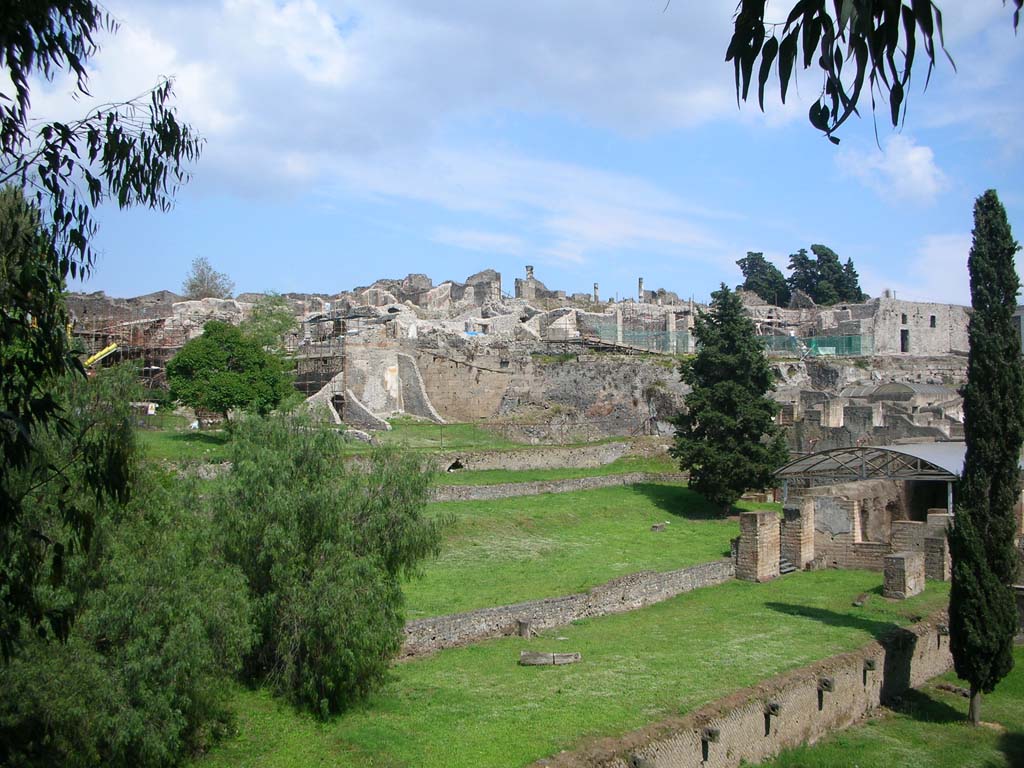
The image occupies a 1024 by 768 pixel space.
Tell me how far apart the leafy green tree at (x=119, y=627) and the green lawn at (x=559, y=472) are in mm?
13216

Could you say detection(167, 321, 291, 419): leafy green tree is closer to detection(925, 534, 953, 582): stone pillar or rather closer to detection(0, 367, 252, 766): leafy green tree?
detection(0, 367, 252, 766): leafy green tree

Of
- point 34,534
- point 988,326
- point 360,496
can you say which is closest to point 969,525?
point 988,326

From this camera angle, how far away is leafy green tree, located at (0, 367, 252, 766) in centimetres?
791

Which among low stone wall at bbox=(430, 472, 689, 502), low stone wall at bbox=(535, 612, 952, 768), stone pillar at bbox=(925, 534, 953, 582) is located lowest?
low stone wall at bbox=(535, 612, 952, 768)

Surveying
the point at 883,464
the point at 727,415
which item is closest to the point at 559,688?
the point at 883,464

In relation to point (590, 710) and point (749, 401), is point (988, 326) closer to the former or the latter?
point (590, 710)

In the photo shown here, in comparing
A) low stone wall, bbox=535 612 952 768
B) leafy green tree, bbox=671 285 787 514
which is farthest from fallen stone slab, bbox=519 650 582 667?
leafy green tree, bbox=671 285 787 514

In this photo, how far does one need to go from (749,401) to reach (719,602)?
9710mm

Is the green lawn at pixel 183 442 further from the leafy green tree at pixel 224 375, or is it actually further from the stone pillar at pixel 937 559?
the stone pillar at pixel 937 559

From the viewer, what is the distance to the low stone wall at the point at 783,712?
31.0 ft

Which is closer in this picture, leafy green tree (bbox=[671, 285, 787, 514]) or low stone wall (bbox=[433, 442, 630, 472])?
leafy green tree (bbox=[671, 285, 787, 514])

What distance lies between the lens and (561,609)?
48.2 ft

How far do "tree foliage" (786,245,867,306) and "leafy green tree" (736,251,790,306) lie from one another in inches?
36.8

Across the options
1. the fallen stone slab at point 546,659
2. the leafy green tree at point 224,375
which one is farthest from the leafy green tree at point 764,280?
the fallen stone slab at point 546,659
